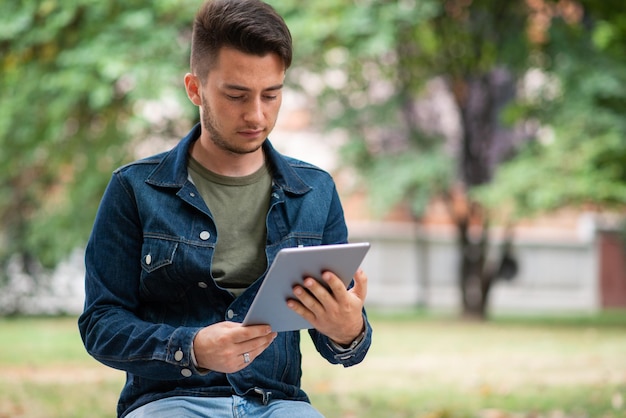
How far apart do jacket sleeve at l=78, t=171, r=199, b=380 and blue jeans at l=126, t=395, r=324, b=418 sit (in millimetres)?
68

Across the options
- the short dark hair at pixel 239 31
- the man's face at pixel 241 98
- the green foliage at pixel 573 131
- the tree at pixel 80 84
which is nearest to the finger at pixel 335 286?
the man's face at pixel 241 98

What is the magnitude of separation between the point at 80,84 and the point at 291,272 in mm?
8361

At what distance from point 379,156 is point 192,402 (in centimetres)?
1540

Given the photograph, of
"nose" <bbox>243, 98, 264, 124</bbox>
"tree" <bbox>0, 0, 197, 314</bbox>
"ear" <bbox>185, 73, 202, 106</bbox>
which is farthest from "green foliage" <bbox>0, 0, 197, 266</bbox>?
"nose" <bbox>243, 98, 264, 124</bbox>

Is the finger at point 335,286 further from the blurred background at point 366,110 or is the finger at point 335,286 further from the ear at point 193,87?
the blurred background at point 366,110

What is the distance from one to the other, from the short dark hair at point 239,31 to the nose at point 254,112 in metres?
0.12

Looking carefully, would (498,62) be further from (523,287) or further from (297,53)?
(523,287)

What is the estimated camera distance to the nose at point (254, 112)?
8.18ft

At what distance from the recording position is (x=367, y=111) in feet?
57.8

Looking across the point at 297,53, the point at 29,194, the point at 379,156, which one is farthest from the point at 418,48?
the point at 29,194

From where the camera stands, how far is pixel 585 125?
1451cm

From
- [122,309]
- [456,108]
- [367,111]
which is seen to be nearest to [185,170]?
[122,309]

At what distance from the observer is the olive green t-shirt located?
8.37 feet

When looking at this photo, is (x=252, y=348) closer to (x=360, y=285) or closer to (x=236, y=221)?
(x=360, y=285)
